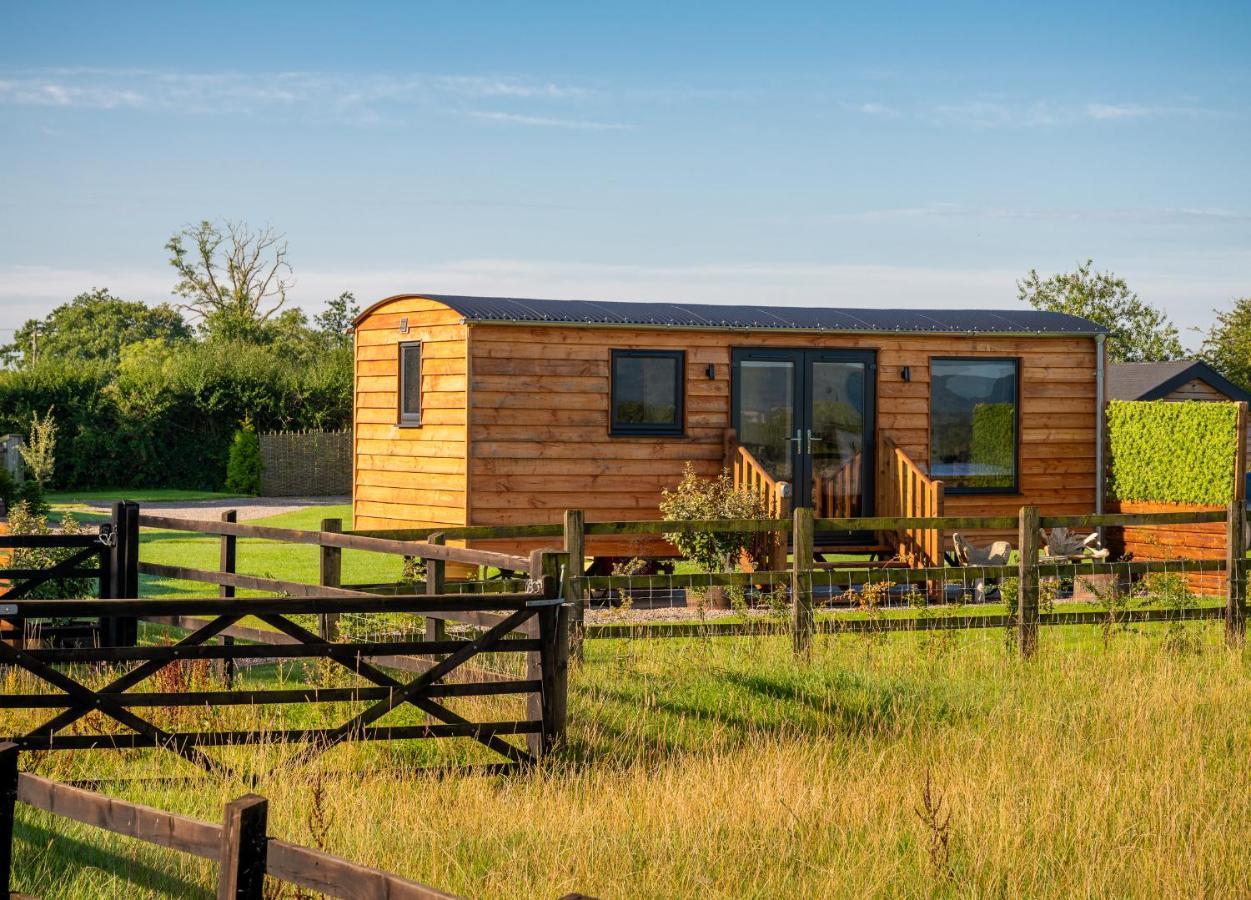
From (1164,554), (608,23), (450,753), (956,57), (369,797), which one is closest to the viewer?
(369,797)

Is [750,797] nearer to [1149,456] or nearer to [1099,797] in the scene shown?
[1099,797]

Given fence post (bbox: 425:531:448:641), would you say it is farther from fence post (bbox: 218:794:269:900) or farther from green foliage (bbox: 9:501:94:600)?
fence post (bbox: 218:794:269:900)

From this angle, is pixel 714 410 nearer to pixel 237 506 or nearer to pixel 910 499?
pixel 910 499

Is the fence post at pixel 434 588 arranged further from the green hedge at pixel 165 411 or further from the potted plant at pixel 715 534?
the green hedge at pixel 165 411

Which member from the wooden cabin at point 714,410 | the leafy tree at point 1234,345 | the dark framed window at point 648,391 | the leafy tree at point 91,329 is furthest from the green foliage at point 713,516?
the leafy tree at point 91,329

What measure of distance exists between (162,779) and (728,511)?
932cm

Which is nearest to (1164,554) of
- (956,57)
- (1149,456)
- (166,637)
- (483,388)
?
(1149,456)

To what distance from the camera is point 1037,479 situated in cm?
1717

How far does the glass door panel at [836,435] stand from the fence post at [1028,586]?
19.4 ft

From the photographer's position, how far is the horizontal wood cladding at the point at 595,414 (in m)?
15.1

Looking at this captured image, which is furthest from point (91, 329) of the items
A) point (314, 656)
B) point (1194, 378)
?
point (314, 656)

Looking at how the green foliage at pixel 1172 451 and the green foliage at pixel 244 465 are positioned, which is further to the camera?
the green foliage at pixel 244 465

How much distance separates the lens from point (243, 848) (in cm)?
304

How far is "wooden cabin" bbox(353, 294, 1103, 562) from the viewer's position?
1525 centimetres
